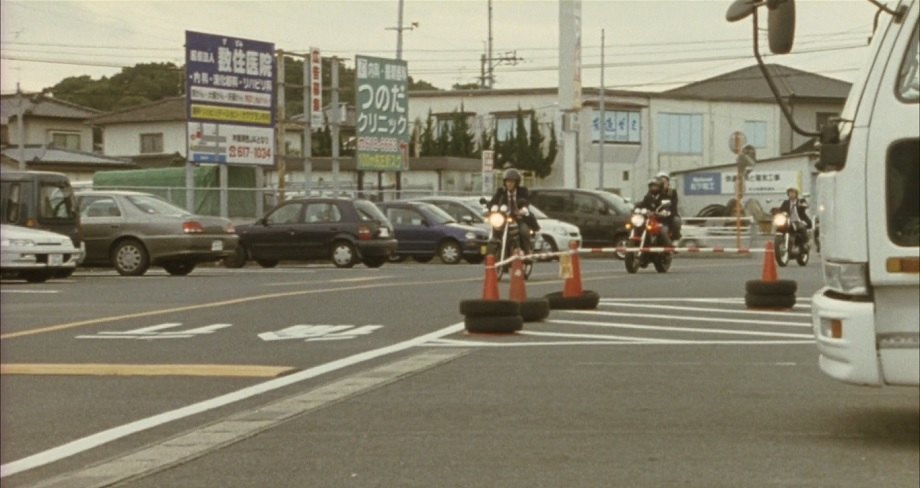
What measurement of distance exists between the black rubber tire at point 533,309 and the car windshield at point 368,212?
1708 centimetres

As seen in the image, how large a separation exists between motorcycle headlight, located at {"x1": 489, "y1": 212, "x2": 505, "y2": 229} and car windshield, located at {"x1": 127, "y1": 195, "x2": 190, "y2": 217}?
780cm

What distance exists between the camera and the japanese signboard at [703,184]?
76.5 meters

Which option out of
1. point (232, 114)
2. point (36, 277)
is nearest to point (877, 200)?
point (36, 277)

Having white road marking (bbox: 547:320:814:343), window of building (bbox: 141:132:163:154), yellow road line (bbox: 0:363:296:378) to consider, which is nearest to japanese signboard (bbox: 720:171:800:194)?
window of building (bbox: 141:132:163:154)

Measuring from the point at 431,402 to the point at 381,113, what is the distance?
43.7 m

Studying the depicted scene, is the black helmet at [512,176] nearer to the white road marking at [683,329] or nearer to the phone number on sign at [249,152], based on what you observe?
the white road marking at [683,329]

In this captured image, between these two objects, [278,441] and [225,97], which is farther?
[225,97]

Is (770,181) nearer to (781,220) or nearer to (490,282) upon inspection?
(781,220)

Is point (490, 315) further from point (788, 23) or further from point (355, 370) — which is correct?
point (788, 23)

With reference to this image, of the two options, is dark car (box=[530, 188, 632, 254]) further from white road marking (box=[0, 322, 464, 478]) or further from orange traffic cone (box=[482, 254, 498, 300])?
white road marking (box=[0, 322, 464, 478])

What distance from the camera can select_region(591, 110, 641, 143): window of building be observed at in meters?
79.4

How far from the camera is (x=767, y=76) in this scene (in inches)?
289

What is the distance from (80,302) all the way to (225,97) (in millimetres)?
24999

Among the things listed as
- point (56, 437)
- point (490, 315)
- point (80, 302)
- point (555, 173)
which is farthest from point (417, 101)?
point (56, 437)
